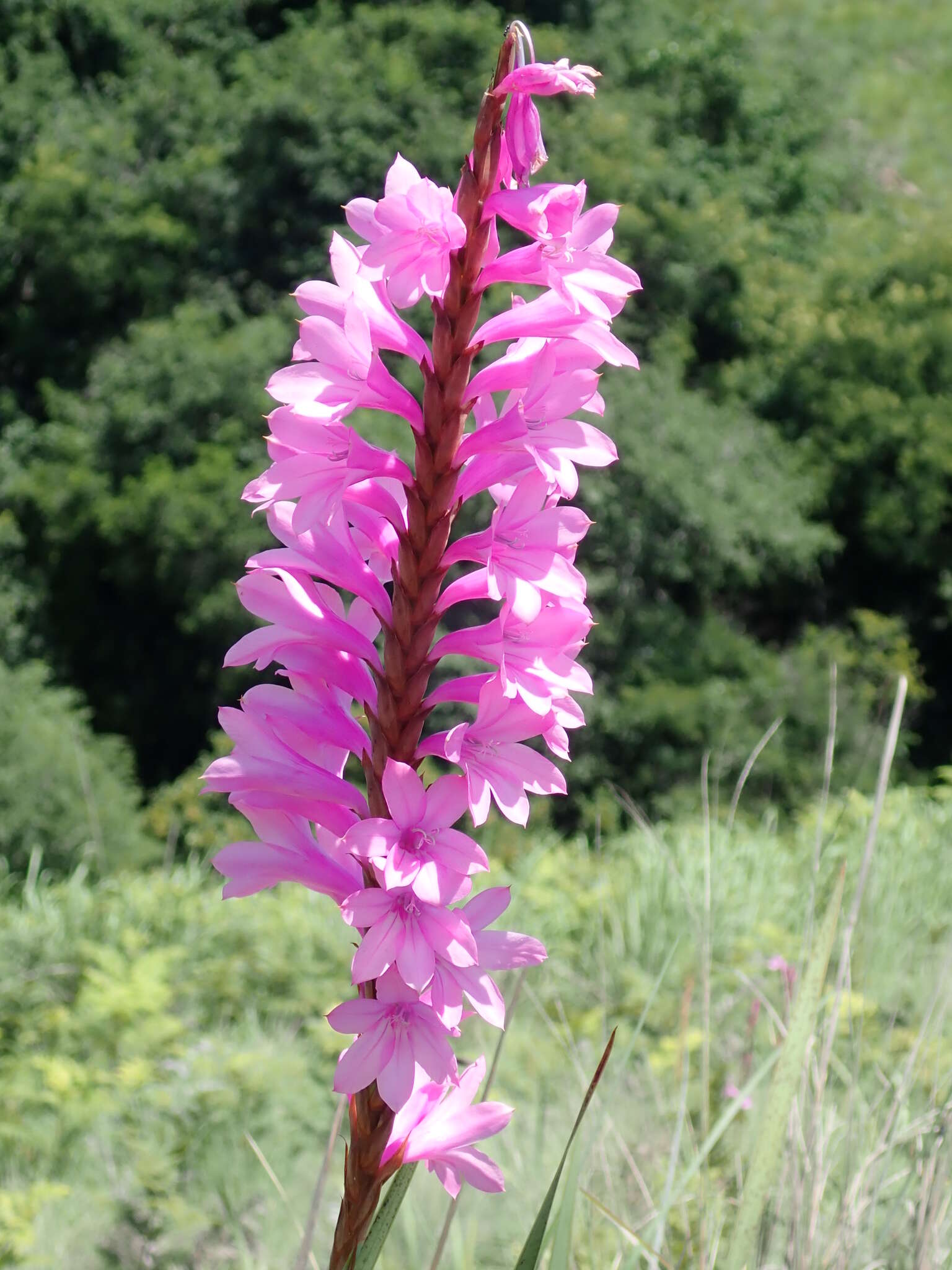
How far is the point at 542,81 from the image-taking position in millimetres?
844

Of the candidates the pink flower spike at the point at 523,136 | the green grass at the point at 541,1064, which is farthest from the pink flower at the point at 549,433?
the green grass at the point at 541,1064

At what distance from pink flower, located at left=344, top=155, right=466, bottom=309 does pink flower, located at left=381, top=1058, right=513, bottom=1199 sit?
1.98 feet

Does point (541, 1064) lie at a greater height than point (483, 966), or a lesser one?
lesser

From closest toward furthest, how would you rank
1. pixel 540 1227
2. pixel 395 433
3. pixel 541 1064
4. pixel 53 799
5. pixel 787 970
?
pixel 540 1227, pixel 787 970, pixel 541 1064, pixel 53 799, pixel 395 433

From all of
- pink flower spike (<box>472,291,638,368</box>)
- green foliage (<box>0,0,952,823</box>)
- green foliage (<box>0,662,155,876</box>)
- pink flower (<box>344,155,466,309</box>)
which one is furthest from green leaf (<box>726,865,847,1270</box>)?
green foliage (<box>0,0,952,823</box>)

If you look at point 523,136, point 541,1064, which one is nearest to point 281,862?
point 523,136

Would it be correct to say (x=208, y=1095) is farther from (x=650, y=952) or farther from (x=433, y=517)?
(x=433, y=517)

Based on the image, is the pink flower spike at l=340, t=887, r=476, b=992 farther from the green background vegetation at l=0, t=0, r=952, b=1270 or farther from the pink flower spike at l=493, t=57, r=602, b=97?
the green background vegetation at l=0, t=0, r=952, b=1270

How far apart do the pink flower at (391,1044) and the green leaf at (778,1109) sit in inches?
11.4

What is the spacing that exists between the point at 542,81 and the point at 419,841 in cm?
54

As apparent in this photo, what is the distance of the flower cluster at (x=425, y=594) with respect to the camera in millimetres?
851

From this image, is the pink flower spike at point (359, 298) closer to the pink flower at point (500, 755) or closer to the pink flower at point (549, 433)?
the pink flower at point (549, 433)

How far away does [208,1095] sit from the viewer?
3.06 metres

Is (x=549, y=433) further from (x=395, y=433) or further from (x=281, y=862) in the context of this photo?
(x=395, y=433)
